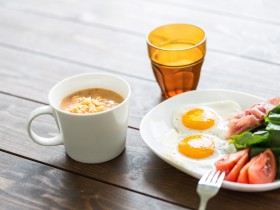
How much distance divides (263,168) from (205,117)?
269 mm

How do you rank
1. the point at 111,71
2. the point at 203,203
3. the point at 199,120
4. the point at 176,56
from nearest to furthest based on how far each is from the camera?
1. the point at 203,203
2. the point at 199,120
3. the point at 176,56
4. the point at 111,71

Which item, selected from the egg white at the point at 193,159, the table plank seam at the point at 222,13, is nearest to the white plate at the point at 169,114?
the egg white at the point at 193,159

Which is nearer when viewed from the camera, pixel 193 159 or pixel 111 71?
pixel 193 159

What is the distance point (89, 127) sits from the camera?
1.11 metres

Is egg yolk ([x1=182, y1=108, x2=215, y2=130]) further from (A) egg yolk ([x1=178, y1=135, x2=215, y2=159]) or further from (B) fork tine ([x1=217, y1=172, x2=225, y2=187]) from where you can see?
(B) fork tine ([x1=217, y1=172, x2=225, y2=187])

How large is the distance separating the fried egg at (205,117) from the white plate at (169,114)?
0.06 ft

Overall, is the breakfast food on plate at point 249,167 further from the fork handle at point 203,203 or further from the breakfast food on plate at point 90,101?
the breakfast food on plate at point 90,101

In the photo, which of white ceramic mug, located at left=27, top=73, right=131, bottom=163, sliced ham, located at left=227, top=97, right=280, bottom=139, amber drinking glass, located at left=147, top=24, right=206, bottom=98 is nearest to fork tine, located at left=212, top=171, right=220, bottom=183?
sliced ham, located at left=227, top=97, right=280, bottom=139

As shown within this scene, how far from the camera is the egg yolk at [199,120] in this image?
1.24 metres

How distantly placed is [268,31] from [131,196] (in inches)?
37.4

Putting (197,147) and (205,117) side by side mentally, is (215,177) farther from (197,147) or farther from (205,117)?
(205,117)

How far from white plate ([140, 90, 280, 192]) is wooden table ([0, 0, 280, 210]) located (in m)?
0.05

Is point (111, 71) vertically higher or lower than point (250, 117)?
lower

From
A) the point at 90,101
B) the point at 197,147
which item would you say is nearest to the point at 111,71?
the point at 90,101
